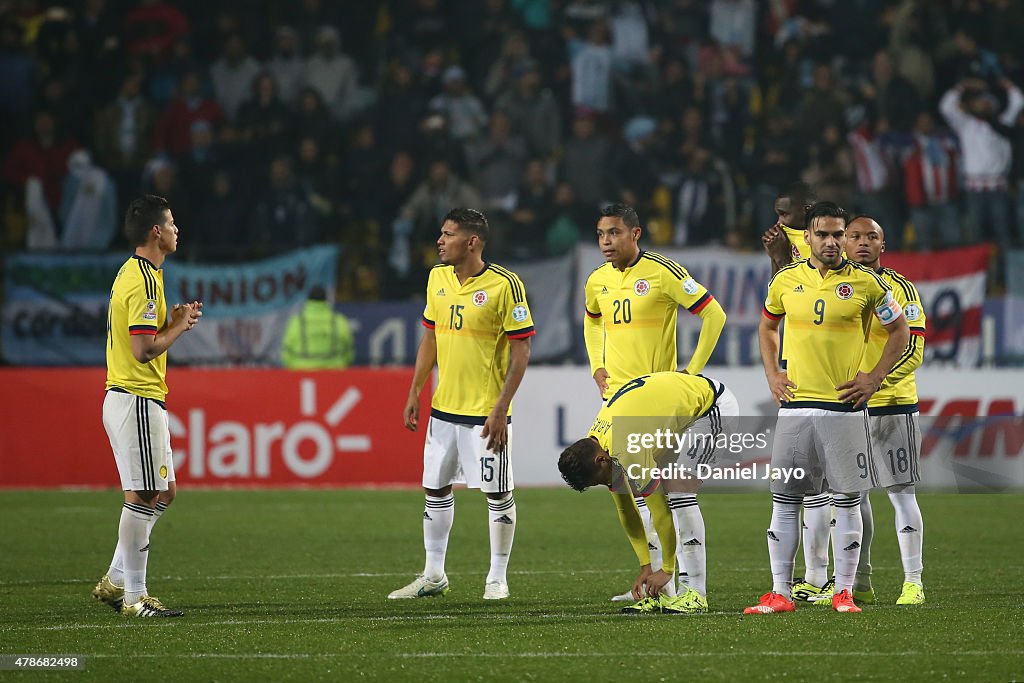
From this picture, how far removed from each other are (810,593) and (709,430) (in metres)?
1.32

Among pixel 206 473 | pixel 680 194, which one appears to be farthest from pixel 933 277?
pixel 206 473

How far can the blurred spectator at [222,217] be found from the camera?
18844 mm

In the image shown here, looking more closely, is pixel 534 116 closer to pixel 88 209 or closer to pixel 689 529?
pixel 88 209

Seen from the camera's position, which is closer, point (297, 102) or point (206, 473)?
point (206, 473)

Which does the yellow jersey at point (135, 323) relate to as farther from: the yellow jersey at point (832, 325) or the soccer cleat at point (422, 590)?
the yellow jersey at point (832, 325)

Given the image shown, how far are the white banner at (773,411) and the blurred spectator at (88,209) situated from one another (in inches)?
239

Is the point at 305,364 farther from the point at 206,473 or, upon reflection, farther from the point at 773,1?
the point at 773,1

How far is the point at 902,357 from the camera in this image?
8.86 meters

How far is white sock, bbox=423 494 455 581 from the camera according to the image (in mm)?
9281

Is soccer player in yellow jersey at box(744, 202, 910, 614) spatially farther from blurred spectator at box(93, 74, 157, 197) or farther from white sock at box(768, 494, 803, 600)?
blurred spectator at box(93, 74, 157, 197)

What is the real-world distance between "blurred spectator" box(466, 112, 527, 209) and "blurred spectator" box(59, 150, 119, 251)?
4709mm

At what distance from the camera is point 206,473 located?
1605cm

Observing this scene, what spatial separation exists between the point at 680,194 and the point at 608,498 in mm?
4929

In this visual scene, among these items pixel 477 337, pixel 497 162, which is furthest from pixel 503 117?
pixel 477 337
